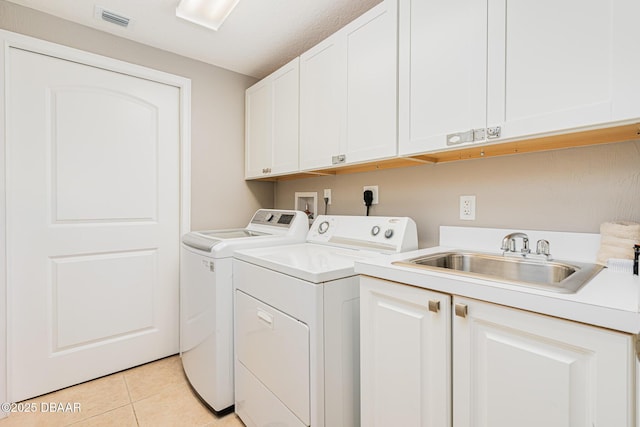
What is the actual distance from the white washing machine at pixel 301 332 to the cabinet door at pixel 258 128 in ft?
3.19

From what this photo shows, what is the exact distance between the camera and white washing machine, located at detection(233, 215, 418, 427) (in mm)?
1173

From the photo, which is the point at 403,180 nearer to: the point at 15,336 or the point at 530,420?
the point at 530,420

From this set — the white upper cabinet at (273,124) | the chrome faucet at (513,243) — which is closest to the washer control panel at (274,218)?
the white upper cabinet at (273,124)

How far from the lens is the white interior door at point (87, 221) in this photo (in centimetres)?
178

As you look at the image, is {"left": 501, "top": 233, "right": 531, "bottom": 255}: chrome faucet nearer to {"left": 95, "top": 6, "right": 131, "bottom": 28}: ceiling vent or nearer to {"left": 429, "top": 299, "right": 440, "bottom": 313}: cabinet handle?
{"left": 429, "top": 299, "right": 440, "bottom": 313}: cabinet handle

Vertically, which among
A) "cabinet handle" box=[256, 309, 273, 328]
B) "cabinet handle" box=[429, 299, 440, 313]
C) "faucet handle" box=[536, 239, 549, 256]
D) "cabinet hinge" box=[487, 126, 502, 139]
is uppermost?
"cabinet hinge" box=[487, 126, 502, 139]

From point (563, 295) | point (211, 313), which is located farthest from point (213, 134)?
point (563, 295)

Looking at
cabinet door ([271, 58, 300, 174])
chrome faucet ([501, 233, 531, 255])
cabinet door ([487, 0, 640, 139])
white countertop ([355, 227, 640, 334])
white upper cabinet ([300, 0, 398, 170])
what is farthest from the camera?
cabinet door ([271, 58, 300, 174])

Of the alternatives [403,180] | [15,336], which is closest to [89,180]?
[15,336]

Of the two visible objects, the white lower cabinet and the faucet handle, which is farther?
the faucet handle

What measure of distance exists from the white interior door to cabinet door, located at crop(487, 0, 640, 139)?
2.16 metres

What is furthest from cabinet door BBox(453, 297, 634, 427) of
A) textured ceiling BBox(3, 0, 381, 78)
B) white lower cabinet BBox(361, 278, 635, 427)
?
textured ceiling BBox(3, 0, 381, 78)

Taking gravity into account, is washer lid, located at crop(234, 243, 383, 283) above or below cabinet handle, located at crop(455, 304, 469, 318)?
above

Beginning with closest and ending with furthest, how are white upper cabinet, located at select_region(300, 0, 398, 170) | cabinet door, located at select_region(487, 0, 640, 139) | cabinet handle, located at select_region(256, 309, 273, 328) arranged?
cabinet door, located at select_region(487, 0, 640, 139)
cabinet handle, located at select_region(256, 309, 273, 328)
white upper cabinet, located at select_region(300, 0, 398, 170)
